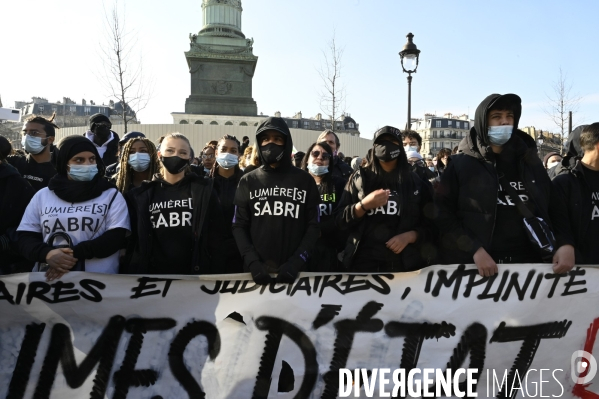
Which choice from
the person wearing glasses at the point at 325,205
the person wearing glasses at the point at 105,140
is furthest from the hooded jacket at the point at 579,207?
the person wearing glasses at the point at 105,140

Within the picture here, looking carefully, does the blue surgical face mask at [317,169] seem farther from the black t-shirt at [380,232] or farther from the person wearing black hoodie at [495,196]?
the person wearing black hoodie at [495,196]

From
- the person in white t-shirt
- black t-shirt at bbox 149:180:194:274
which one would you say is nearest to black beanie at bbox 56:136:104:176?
the person in white t-shirt

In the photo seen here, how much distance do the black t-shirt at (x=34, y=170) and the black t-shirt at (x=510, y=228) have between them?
15.6 feet

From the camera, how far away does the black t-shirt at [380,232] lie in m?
3.94

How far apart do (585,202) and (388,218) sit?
1638 mm

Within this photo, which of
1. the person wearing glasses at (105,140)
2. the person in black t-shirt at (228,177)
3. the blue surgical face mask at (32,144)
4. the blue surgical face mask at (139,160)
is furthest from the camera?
the person wearing glasses at (105,140)

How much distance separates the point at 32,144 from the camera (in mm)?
5457

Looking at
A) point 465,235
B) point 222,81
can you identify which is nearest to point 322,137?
point 465,235

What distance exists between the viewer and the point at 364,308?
360 centimetres

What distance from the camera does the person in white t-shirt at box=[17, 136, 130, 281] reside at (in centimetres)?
349

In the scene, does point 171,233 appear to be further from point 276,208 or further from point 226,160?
point 226,160

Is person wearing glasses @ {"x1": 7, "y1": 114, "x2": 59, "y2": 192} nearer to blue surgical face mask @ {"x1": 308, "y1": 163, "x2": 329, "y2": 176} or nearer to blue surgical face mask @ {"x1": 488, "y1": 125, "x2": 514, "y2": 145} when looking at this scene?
blue surgical face mask @ {"x1": 308, "y1": 163, "x2": 329, "y2": 176}

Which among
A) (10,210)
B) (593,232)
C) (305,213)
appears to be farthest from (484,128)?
(10,210)

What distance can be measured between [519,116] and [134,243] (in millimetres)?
3304
